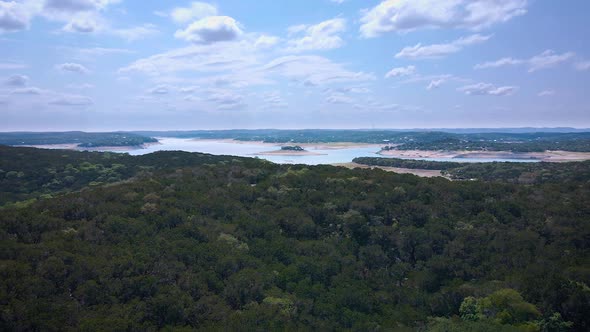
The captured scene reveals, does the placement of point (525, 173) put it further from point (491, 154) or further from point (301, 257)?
point (491, 154)

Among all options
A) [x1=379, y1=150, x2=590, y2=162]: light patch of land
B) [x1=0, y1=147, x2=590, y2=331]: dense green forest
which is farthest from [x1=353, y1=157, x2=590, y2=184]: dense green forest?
[x1=379, y1=150, x2=590, y2=162]: light patch of land

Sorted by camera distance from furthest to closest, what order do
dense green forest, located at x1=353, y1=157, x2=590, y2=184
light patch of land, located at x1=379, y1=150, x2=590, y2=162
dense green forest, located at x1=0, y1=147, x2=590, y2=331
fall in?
light patch of land, located at x1=379, y1=150, x2=590, y2=162
dense green forest, located at x1=353, y1=157, x2=590, y2=184
dense green forest, located at x1=0, y1=147, x2=590, y2=331

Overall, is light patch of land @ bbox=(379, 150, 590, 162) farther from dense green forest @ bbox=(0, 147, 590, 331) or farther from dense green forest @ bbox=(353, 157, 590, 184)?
dense green forest @ bbox=(0, 147, 590, 331)

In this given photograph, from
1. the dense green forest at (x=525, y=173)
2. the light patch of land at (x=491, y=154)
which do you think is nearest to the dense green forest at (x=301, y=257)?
the dense green forest at (x=525, y=173)

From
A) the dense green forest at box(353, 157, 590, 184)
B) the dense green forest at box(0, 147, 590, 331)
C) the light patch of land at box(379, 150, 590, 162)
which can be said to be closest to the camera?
the dense green forest at box(0, 147, 590, 331)

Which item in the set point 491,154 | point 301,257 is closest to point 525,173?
point 301,257

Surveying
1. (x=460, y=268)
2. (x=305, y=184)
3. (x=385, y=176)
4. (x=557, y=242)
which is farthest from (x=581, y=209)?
(x=305, y=184)

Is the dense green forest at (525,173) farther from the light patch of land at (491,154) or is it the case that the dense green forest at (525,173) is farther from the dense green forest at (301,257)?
the light patch of land at (491,154)

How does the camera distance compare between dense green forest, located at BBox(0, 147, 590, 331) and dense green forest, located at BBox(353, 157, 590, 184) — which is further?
dense green forest, located at BBox(353, 157, 590, 184)
